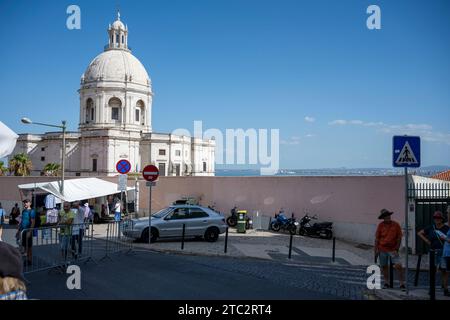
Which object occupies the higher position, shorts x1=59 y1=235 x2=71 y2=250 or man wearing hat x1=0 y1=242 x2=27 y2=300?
man wearing hat x1=0 y1=242 x2=27 y2=300

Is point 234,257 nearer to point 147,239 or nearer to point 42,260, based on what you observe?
point 147,239

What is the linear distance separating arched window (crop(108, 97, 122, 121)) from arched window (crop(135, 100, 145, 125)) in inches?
111

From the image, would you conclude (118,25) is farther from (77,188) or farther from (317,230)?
(317,230)

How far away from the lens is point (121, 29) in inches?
2889

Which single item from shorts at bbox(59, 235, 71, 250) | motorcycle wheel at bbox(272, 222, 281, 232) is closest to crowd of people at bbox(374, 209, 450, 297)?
shorts at bbox(59, 235, 71, 250)

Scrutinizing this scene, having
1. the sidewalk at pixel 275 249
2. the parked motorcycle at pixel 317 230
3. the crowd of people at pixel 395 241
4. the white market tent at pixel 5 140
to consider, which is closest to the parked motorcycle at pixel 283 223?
the parked motorcycle at pixel 317 230

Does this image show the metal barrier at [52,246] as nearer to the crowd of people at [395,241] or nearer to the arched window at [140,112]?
the crowd of people at [395,241]

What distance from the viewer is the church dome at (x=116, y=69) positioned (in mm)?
67562

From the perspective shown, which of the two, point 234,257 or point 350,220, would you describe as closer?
point 234,257

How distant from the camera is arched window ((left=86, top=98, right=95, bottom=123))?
68062mm

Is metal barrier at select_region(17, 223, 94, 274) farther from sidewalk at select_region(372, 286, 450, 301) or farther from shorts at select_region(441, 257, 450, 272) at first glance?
shorts at select_region(441, 257, 450, 272)
